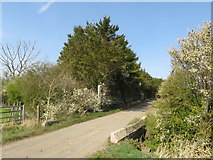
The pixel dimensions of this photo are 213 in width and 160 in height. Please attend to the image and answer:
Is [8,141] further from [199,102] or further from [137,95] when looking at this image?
[137,95]

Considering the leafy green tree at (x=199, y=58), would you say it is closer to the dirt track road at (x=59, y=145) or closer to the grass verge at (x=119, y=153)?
the grass verge at (x=119, y=153)

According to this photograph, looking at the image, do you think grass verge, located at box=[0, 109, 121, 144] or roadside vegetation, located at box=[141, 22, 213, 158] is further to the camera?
grass verge, located at box=[0, 109, 121, 144]

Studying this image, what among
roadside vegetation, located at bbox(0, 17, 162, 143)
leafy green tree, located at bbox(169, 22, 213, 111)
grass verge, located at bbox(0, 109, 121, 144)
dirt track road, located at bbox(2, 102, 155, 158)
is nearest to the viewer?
dirt track road, located at bbox(2, 102, 155, 158)

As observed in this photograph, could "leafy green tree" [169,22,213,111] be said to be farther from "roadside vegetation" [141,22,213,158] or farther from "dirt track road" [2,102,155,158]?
"dirt track road" [2,102,155,158]

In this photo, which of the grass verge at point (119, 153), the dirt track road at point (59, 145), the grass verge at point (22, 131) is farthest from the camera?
the grass verge at point (22, 131)

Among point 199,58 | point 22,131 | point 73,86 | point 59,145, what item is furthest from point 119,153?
point 73,86

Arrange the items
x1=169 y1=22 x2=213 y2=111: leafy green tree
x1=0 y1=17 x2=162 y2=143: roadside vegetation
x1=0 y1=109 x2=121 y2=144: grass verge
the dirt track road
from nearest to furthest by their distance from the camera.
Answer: the dirt track road
x1=169 y1=22 x2=213 y2=111: leafy green tree
x1=0 y1=109 x2=121 y2=144: grass verge
x1=0 y1=17 x2=162 y2=143: roadside vegetation

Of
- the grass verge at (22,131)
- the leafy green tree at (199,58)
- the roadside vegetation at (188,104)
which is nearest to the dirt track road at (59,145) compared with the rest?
the grass verge at (22,131)

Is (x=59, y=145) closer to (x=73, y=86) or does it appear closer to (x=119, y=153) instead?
(x=119, y=153)

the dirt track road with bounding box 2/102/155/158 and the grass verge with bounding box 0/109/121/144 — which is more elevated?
the grass verge with bounding box 0/109/121/144

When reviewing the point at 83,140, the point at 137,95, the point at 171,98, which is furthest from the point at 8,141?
the point at 137,95

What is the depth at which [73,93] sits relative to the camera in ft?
39.7

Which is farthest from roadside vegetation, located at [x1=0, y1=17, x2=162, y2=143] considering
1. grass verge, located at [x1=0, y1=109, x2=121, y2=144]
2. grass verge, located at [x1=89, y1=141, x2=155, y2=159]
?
grass verge, located at [x1=89, y1=141, x2=155, y2=159]

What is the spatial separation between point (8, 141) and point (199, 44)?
895cm
